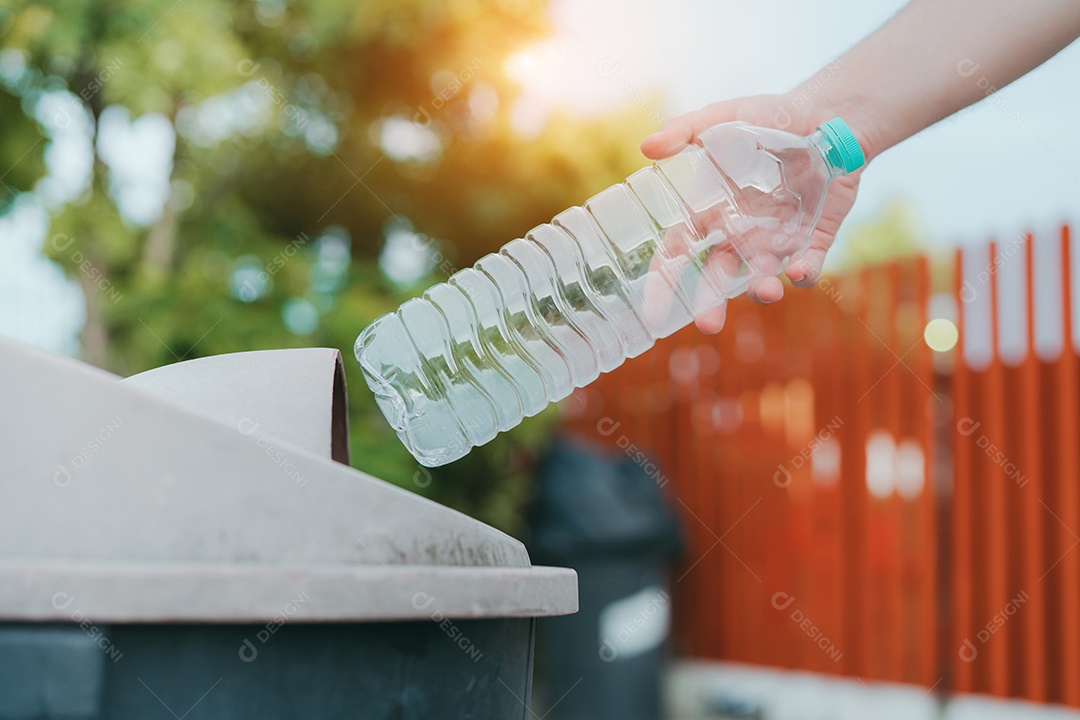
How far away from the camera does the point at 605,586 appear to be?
477 cm

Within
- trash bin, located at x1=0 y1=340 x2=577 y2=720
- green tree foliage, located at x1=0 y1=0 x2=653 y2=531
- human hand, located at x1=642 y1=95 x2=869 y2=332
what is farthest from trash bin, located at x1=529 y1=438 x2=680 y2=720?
trash bin, located at x1=0 y1=340 x2=577 y2=720

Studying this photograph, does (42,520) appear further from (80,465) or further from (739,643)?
(739,643)

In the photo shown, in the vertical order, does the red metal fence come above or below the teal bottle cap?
below

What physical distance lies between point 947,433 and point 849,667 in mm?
1170

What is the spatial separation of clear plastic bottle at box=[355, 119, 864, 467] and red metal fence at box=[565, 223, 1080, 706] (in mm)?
2201

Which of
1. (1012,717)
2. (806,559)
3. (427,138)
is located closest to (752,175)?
(1012,717)

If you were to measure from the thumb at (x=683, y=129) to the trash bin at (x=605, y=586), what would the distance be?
10.3 ft

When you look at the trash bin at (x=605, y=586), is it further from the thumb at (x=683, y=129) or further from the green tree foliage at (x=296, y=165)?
the thumb at (x=683, y=129)

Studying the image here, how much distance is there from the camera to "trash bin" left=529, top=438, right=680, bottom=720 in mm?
4789

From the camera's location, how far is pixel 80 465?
1.01m

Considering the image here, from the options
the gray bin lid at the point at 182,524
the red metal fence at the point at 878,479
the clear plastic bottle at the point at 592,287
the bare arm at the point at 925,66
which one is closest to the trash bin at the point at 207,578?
the gray bin lid at the point at 182,524

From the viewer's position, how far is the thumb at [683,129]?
1.83 metres

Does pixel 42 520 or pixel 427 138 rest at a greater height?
pixel 42 520

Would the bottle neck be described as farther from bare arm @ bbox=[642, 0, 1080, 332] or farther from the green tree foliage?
the green tree foliage
